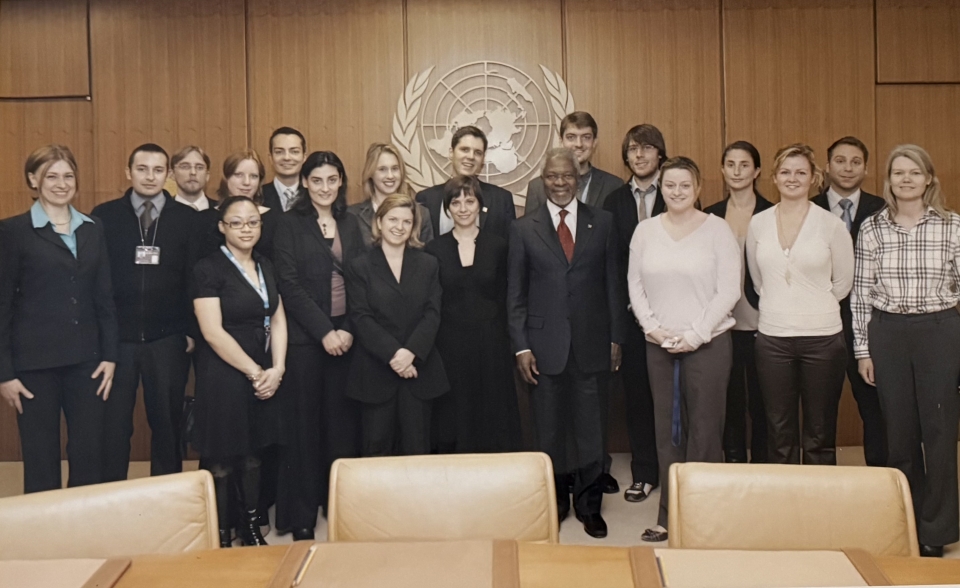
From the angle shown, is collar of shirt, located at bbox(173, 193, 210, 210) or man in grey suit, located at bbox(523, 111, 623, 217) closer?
collar of shirt, located at bbox(173, 193, 210, 210)

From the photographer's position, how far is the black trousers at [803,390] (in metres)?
4.04

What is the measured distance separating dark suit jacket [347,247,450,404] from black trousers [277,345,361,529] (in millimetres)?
120

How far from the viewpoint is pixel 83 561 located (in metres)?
1.87

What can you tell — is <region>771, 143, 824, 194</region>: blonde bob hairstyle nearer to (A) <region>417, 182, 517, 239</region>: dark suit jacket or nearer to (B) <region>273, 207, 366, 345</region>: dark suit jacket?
(A) <region>417, 182, 517, 239</region>: dark suit jacket

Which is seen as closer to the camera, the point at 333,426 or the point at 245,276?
the point at 245,276

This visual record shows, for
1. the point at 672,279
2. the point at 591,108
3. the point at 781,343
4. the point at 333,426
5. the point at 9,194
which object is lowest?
the point at 333,426

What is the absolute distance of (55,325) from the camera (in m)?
4.01

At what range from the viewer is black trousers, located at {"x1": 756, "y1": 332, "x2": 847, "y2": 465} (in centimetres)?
404

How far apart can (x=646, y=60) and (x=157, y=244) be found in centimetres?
273

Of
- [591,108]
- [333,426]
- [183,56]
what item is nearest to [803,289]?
[591,108]

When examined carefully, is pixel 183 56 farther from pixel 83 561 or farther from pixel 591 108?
pixel 83 561

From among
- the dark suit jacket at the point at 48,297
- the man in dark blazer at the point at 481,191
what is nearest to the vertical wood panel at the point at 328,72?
the man in dark blazer at the point at 481,191

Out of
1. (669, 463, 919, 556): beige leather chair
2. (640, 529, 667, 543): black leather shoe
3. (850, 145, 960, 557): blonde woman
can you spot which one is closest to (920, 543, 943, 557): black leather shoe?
(850, 145, 960, 557): blonde woman

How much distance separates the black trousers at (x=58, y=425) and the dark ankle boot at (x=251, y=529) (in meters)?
0.74
